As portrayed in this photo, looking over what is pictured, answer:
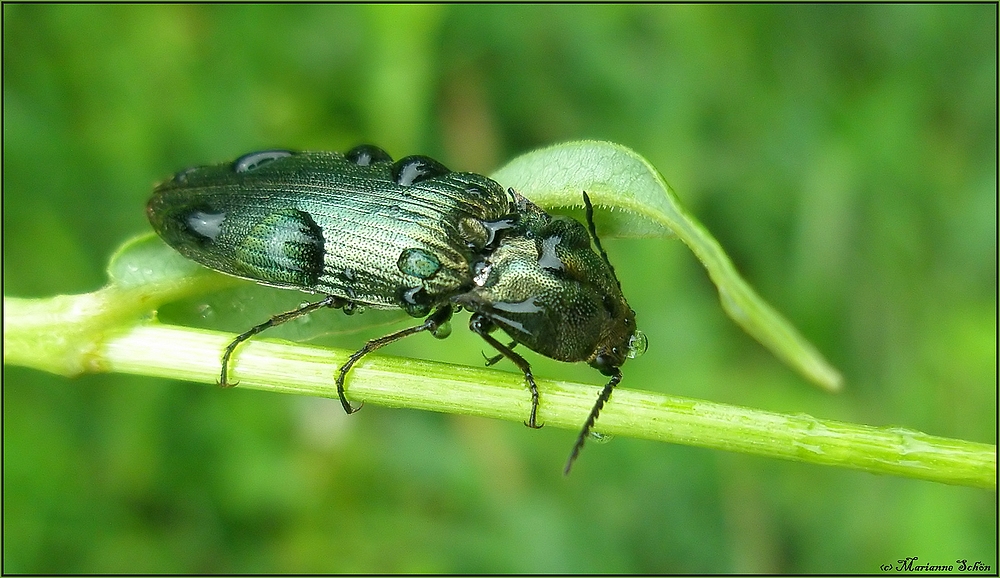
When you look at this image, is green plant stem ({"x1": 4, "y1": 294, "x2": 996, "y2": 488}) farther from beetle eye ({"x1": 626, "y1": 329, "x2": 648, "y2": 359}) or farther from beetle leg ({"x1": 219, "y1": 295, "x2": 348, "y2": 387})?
beetle eye ({"x1": 626, "y1": 329, "x2": 648, "y2": 359})

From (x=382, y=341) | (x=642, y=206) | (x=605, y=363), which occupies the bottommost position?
(x=605, y=363)

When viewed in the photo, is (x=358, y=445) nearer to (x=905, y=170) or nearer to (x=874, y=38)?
(x=905, y=170)

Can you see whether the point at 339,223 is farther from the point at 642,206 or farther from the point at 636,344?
the point at 642,206

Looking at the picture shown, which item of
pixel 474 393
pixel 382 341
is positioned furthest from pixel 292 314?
pixel 474 393

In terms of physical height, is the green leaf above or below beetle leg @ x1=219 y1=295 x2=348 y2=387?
above

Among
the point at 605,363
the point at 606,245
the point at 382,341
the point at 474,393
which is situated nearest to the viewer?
the point at 474,393

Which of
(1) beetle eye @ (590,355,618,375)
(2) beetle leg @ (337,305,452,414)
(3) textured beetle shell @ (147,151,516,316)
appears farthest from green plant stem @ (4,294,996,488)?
(1) beetle eye @ (590,355,618,375)

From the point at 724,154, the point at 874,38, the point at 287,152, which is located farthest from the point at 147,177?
the point at 874,38
